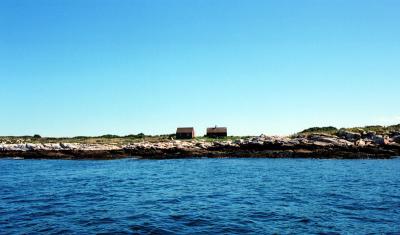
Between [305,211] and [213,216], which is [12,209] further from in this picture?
[305,211]

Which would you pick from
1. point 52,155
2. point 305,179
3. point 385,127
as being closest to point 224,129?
point 385,127

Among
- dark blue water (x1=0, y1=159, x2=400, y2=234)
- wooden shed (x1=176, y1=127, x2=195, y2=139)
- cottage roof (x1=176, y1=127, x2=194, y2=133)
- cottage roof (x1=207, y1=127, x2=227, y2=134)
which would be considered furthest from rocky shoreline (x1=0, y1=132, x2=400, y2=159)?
cottage roof (x1=207, y1=127, x2=227, y2=134)

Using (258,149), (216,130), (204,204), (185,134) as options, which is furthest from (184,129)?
(204,204)

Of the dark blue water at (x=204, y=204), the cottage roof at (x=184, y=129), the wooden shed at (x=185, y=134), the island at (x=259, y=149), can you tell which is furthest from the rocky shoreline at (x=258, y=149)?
the cottage roof at (x=184, y=129)

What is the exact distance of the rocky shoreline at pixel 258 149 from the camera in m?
67.3

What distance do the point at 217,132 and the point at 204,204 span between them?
8961 cm

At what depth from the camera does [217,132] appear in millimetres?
114500

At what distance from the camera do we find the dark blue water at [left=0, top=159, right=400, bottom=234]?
62.2 feet

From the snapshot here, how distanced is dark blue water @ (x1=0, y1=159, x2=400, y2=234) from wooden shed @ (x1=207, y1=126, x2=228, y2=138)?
239 ft

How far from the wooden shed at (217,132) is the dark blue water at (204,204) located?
7296cm

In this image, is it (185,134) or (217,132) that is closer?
(185,134)

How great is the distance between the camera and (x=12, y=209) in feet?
79.3

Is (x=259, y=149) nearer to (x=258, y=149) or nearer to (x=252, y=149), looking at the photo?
→ (x=258, y=149)

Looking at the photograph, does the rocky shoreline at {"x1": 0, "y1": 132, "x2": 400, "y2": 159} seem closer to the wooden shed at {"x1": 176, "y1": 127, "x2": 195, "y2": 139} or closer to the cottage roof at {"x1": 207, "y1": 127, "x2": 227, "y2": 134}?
the wooden shed at {"x1": 176, "y1": 127, "x2": 195, "y2": 139}
